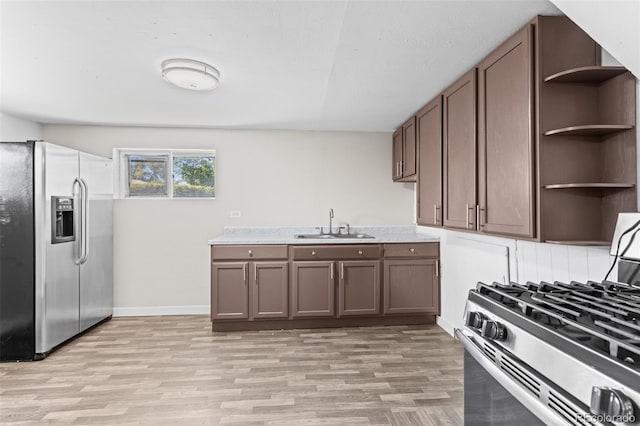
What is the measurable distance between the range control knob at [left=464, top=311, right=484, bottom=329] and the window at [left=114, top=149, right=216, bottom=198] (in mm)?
3483

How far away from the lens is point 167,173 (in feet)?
13.5

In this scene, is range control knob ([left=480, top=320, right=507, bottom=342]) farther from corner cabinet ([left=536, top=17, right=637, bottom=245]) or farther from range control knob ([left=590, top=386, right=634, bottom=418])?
corner cabinet ([left=536, top=17, right=637, bottom=245])

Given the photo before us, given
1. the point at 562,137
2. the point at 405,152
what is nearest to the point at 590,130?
the point at 562,137

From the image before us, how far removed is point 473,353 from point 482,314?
0.13 metres

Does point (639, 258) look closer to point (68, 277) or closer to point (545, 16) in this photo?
point (545, 16)

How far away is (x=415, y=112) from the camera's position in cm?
343

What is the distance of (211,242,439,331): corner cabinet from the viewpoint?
3432 millimetres

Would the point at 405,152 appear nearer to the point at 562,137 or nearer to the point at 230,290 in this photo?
the point at 562,137

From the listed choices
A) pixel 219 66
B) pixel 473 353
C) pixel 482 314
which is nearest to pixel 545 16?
pixel 482 314

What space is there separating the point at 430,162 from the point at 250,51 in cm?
181

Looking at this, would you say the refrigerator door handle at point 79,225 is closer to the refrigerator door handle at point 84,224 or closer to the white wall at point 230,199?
the refrigerator door handle at point 84,224

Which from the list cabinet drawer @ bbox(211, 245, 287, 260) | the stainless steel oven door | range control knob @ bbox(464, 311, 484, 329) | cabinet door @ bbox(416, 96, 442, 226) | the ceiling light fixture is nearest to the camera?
the stainless steel oven door

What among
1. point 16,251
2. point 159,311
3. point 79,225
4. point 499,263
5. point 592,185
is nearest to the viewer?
point 592,185

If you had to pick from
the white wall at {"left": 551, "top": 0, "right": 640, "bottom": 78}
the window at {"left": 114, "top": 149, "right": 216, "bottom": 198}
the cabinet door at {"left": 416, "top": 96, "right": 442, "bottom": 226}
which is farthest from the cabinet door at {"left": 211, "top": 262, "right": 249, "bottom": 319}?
the white wall at {"left": 551, "top": 0, "right": 640, "bottom": 78}
